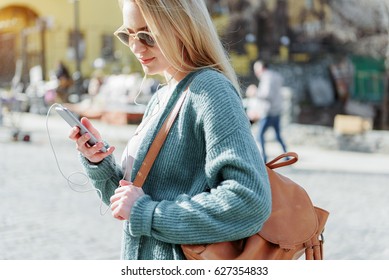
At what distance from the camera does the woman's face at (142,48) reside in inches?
66.2

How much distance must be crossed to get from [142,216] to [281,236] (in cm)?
32

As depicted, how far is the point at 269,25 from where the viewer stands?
23641 millimetres

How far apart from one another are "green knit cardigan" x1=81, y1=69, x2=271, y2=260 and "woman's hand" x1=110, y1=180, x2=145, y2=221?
0.01 metres

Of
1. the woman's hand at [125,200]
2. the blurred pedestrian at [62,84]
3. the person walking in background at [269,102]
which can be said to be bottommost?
the blurred pedestrian at [62,84]

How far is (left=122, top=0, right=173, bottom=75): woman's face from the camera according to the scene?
168cm

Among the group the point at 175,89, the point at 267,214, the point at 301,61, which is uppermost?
the point at 175,89

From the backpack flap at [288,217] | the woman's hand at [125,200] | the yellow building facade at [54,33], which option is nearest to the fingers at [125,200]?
the woman's hand at [125,200]

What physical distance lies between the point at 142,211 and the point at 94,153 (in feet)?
0.81

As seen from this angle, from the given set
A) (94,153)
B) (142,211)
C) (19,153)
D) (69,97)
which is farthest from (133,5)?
(69,97)

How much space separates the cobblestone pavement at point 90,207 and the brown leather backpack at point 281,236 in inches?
130

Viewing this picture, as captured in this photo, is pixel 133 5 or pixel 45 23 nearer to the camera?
pixel 133 5

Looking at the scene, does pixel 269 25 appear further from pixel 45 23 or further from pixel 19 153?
pixel 19 153

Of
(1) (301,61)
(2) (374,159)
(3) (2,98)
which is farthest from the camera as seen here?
(1) (301,61)

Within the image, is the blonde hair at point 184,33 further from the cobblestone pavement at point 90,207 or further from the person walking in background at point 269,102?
the person walking in background at point 269,102
